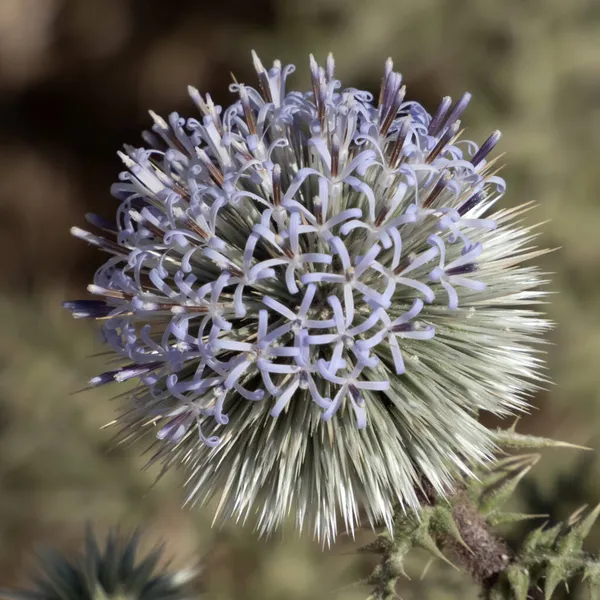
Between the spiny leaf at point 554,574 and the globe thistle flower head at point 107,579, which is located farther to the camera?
the globe thistle flower head at point 107,579

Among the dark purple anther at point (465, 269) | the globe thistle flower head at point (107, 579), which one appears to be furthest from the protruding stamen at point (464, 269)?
the globe thistle flower head at point (107, 579)

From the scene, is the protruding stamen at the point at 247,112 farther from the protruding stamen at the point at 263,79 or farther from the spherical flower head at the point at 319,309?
the protruding stamen at the point at 263,79

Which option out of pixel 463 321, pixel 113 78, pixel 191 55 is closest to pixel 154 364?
pixel 463 321

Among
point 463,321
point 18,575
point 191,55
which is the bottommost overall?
point 18,575

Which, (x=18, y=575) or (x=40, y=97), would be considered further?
(x=40, y=97)

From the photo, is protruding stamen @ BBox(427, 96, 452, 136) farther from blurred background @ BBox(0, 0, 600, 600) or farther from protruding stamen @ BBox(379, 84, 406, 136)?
blurred background @ BBox(0, 0, 600, 600)

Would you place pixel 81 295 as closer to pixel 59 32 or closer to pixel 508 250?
pixel 59 32

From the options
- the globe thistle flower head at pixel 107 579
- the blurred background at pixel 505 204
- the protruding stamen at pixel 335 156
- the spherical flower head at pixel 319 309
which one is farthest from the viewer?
the blurred background at pixel 505 204
